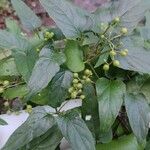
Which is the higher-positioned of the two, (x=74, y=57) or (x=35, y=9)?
(x=74, y=57)

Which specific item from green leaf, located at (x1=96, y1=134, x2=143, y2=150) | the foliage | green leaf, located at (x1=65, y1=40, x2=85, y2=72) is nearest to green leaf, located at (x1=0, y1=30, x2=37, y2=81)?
the foliage

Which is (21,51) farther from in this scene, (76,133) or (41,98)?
(76,133)

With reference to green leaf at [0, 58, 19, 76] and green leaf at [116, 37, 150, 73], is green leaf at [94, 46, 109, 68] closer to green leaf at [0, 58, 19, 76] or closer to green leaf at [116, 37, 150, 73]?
green leaf at [116, 37, 150, 73]

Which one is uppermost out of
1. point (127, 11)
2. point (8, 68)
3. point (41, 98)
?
point (127, 11)

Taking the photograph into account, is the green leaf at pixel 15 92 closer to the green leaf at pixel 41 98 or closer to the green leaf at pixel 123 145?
the green leaf at pixel 41 98

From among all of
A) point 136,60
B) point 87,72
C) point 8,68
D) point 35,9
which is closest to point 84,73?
point 87,72

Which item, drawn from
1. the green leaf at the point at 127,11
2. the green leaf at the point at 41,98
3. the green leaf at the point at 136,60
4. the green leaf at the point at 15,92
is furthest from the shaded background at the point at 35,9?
the green leaf at the point at 136,60

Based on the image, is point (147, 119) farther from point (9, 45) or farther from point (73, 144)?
point (9, 45)

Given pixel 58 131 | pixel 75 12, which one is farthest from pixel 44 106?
pixel 75 12
